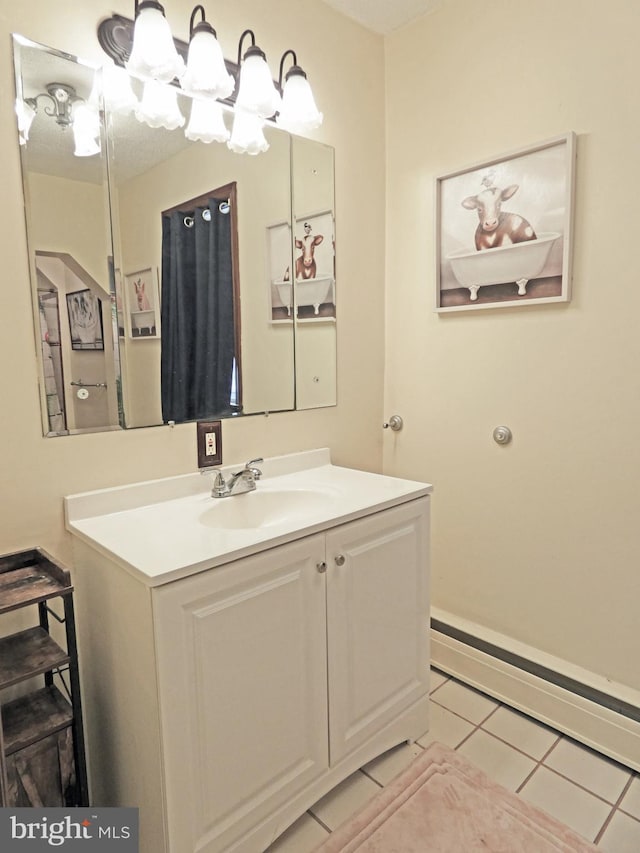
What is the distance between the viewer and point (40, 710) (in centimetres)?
124

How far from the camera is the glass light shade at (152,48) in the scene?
134 centimetres

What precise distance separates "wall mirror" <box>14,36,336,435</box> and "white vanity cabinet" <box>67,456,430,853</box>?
337mm

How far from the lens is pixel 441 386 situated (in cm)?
203

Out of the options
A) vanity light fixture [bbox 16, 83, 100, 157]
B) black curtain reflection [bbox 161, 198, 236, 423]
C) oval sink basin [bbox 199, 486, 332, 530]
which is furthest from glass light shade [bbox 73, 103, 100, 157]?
oval sink basin [bbox 199, 486, 332, 530]

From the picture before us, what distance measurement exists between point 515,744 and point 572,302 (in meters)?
1.38

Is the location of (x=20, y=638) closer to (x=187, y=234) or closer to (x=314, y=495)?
(x=314, y=495)

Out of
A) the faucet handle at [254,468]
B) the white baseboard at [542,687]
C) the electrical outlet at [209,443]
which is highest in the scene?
the electrical outlet at [209,443]

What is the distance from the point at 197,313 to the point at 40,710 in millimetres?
1105

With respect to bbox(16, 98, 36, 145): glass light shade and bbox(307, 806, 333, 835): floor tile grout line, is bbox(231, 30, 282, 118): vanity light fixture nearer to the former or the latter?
bbox(16, 98, 36, 145): glass light shade

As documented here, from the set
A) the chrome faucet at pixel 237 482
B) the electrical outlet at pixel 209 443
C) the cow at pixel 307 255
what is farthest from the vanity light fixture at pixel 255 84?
the chrome faucet at pixel 237 482

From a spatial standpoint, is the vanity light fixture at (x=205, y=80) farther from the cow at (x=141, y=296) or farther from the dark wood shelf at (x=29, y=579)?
the dark wood shelf at (x=29, y=579)

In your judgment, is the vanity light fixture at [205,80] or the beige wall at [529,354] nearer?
the vanity light fixture at [205,80]

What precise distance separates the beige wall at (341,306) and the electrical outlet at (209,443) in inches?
1.1

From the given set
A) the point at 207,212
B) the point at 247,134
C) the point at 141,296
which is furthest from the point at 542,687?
the point at 247,134
